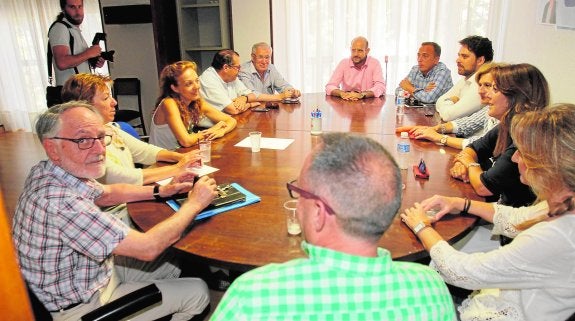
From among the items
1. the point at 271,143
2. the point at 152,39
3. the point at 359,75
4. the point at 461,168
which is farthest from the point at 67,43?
the point at 461,168

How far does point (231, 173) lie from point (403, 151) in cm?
87

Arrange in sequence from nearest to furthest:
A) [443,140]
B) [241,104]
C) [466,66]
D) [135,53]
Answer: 1. [443,140]
2. [466,66]
3. [241,104]
4. [135,53]

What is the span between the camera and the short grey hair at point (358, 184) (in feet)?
2.68

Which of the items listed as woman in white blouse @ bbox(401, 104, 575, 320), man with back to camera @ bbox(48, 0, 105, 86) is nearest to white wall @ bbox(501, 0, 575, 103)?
woman in white blouse @ bbox(401, 104, 575, 320)

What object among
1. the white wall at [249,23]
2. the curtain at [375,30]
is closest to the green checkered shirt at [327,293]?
the curtain at [375,30]

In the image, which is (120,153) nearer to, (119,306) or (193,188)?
(193,188)

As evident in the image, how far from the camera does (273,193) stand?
172 cm

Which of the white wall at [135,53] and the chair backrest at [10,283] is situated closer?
the chair backrest at [10,283]

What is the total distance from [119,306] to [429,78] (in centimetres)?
372

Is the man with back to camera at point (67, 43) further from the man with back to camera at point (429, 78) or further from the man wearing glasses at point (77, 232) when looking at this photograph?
the man with back to camera at point (429, 78)

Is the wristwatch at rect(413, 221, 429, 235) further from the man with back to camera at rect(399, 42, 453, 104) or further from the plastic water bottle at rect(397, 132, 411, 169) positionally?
the man with back to camera at rect(399, 42, 453, 104)

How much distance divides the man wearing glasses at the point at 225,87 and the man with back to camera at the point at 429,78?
1.61m

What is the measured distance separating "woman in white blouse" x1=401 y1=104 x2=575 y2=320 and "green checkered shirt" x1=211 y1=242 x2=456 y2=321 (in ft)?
1.51

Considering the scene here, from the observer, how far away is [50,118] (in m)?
1.46
